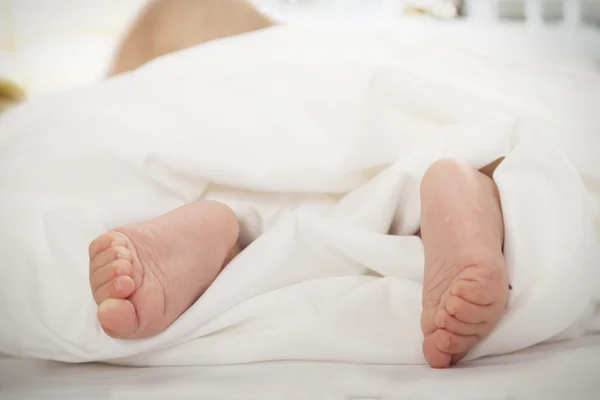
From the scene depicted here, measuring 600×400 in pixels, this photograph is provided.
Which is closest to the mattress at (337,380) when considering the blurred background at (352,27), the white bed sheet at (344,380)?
the white bed sheet at (344,380)

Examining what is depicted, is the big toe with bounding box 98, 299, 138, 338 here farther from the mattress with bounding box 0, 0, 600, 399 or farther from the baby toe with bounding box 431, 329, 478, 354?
the baby toe with bounding box 431, 329, 478, 354

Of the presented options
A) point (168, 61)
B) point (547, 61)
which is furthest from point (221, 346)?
point (547, 61)

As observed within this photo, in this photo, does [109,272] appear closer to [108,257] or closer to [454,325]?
[108,257]

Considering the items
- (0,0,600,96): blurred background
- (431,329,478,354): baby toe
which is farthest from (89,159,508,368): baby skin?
(0,0,600,96): blurred background

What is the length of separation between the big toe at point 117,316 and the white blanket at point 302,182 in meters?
0.03

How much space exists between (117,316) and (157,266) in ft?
0.18

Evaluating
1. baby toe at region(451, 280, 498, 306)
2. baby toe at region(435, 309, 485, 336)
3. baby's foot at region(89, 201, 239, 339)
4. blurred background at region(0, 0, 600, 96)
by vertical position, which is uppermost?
blurred background at region(0, 0, 600, 96)

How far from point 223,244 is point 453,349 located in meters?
0.22

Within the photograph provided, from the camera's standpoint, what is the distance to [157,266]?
423 millimetres

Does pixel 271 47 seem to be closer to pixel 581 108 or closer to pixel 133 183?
pixel 133 183

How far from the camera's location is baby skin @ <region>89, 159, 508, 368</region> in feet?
1.18

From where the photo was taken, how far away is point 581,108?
0.51 metres

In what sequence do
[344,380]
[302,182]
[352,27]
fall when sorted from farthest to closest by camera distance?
[352,27] → [302,182] → [344,380]

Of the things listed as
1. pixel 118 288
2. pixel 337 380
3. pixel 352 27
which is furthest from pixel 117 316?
pixel 352 27
